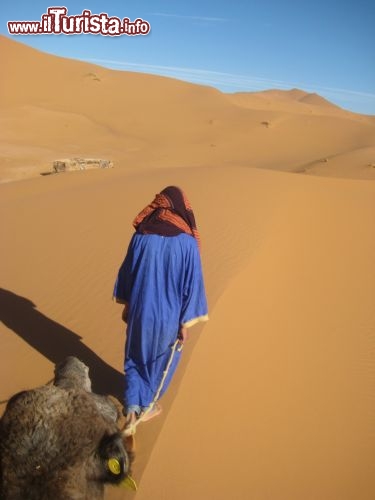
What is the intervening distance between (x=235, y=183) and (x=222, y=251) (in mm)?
3065

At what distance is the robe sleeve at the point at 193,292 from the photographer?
10.0 ft

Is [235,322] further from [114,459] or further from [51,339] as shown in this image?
[114,459]

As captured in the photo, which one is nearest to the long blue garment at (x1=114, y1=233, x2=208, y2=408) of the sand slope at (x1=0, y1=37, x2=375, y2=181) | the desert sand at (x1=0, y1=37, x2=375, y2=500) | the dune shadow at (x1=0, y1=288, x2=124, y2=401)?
the desert sand at (x1=0, y1=37, x2=375, y2=500)

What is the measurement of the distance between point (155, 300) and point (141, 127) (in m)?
31.0

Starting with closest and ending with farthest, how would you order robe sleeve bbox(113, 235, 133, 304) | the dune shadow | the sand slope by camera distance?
robe sleeve bbox(113, 235, 133, 304) < the dune shadow < the sand slope

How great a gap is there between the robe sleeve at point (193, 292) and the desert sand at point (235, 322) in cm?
78

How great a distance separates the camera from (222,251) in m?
6.12

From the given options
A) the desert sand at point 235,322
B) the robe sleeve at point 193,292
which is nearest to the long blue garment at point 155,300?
the robe sleeve at point 193,292

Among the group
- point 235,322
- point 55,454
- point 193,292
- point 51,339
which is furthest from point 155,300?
point 51,339

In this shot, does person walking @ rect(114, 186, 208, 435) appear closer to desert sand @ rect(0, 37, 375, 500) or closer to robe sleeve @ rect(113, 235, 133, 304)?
robe sleeve @ rect(113, 235, 133, 304)

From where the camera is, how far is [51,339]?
4.60m

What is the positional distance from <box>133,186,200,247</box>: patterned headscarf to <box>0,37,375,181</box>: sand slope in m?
12.4

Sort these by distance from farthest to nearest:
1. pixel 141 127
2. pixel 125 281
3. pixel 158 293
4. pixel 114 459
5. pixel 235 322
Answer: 1. pixel 141 127
2. pixel 235 322
3. pixel 125 281
4. pixel 158 293
5. pixel 114 459

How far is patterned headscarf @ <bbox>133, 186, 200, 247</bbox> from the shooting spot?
9.92 feet
